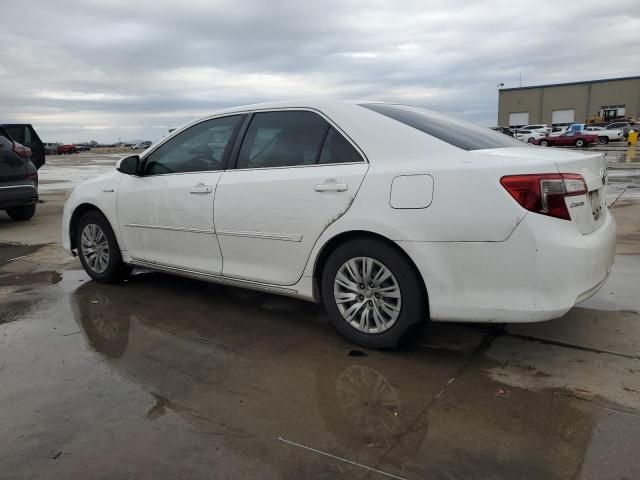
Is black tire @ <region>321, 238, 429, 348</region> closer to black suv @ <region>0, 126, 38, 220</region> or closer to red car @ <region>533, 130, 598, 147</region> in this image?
black suv @ <region>0, 126, 38, 220</region>

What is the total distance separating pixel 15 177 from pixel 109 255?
16.1 ft

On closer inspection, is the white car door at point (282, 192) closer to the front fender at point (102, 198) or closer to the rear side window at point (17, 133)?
the front fender at point (102, 198)

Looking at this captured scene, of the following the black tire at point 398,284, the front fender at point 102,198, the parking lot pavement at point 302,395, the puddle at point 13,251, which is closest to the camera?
the parking lot pavement at point 302,395

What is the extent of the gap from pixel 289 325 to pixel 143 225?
1.68 metres

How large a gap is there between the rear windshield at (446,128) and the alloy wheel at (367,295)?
93 centimetres

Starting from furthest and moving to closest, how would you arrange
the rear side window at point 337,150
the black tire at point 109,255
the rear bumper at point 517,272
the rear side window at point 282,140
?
the black tire at point 109,255 → the rear side window at point 282,140 → the rear side window at point 337,150 → the rear bumper at point 517,272

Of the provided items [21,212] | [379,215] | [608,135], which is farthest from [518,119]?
[379,215]

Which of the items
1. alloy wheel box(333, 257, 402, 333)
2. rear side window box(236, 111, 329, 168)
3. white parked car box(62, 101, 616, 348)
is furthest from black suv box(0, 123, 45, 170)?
alloy wheel box(333, 257, 402, 333)

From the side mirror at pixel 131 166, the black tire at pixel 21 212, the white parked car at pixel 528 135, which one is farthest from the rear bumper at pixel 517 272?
the white parked car at pixel 528 135

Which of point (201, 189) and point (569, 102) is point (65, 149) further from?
point (201, 189)

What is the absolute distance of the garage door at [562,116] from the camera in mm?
74750

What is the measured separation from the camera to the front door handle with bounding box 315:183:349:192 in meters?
3.53

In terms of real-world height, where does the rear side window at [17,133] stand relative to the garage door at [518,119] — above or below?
below

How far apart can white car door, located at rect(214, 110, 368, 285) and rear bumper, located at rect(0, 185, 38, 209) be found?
20.4ft
